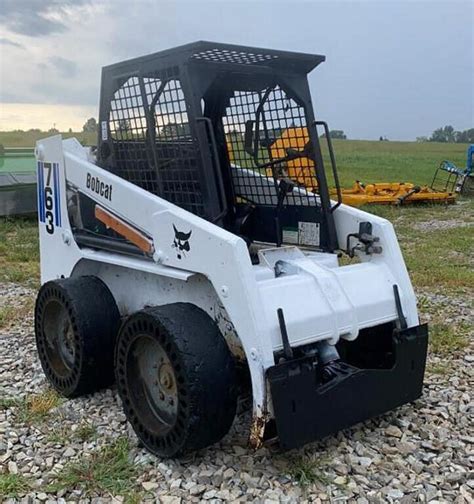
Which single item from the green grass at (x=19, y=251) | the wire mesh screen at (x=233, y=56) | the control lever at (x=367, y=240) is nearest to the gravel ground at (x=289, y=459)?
the control lever at (x=367, y=240)

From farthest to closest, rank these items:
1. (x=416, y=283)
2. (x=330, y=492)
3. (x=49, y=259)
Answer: (x=416, y=283) < (x=49, y=259) < (x=330, y=492)

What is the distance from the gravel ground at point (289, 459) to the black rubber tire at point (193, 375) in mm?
188

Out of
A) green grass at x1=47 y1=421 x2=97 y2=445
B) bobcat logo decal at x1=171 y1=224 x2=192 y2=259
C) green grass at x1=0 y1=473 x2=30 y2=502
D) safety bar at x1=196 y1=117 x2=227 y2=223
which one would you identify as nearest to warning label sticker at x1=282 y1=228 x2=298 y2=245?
safety bar at x1=196 y1=117 x2=227 y2=223

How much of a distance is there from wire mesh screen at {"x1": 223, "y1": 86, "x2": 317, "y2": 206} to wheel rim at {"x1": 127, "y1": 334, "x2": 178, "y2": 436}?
1328mm

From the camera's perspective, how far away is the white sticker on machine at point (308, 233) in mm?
3973

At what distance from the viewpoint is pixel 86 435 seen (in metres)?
3.59

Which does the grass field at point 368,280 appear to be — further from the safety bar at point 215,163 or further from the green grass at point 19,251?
the safety bar at point 215,163

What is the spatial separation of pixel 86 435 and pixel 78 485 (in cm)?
48

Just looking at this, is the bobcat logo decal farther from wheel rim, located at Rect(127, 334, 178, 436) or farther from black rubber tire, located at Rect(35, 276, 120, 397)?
black rubber tire, located at Rect(35, 276, 120, 397)

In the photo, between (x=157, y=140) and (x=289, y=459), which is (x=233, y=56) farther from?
(x=289, y=459)

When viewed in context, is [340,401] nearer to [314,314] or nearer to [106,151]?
[314,314]

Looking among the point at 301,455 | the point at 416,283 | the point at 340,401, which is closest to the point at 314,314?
the point at 340,401

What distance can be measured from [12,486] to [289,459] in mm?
1364

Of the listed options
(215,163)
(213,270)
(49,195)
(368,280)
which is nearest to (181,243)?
(213,270)
